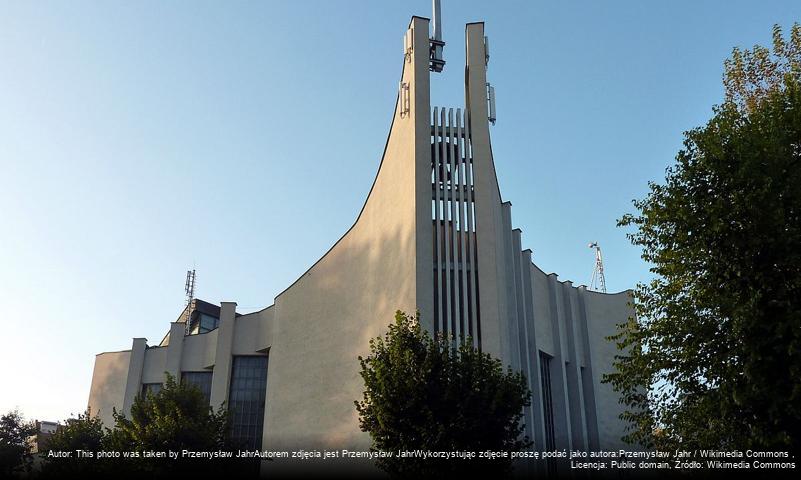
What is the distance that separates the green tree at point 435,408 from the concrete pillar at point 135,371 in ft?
98.2

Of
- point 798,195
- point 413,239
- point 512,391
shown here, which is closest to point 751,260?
point 798,195

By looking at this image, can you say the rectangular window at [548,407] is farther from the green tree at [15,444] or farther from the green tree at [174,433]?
the green tree at [15,444]

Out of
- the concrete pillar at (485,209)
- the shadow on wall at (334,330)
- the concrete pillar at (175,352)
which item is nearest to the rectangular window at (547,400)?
the concrete pillar at (485,209)

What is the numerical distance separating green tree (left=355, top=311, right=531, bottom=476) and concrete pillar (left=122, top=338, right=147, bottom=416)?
29.9 meters

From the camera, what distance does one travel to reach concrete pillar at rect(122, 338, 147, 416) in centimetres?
4522

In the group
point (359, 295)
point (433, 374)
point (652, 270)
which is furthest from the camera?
point (359, 295)

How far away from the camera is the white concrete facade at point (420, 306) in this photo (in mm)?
30891

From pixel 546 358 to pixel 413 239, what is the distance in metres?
13.4

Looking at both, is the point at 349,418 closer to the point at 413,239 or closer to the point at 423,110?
the point at 413,239

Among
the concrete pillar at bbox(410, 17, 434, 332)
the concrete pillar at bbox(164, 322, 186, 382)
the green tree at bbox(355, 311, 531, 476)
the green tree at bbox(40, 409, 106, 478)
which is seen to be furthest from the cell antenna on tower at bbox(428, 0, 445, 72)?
the green tree at bbox(40, 409, 106, 478)

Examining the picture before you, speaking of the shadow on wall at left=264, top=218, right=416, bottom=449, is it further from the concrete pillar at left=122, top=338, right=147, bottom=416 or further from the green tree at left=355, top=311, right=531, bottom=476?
the concrete pillar at left=122, top=338, right=147, bottom=416

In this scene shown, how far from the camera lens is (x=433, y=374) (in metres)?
20.4

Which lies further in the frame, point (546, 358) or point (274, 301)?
point (274, 301)

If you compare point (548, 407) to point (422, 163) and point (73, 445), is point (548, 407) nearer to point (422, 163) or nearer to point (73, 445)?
point (422, 163)
